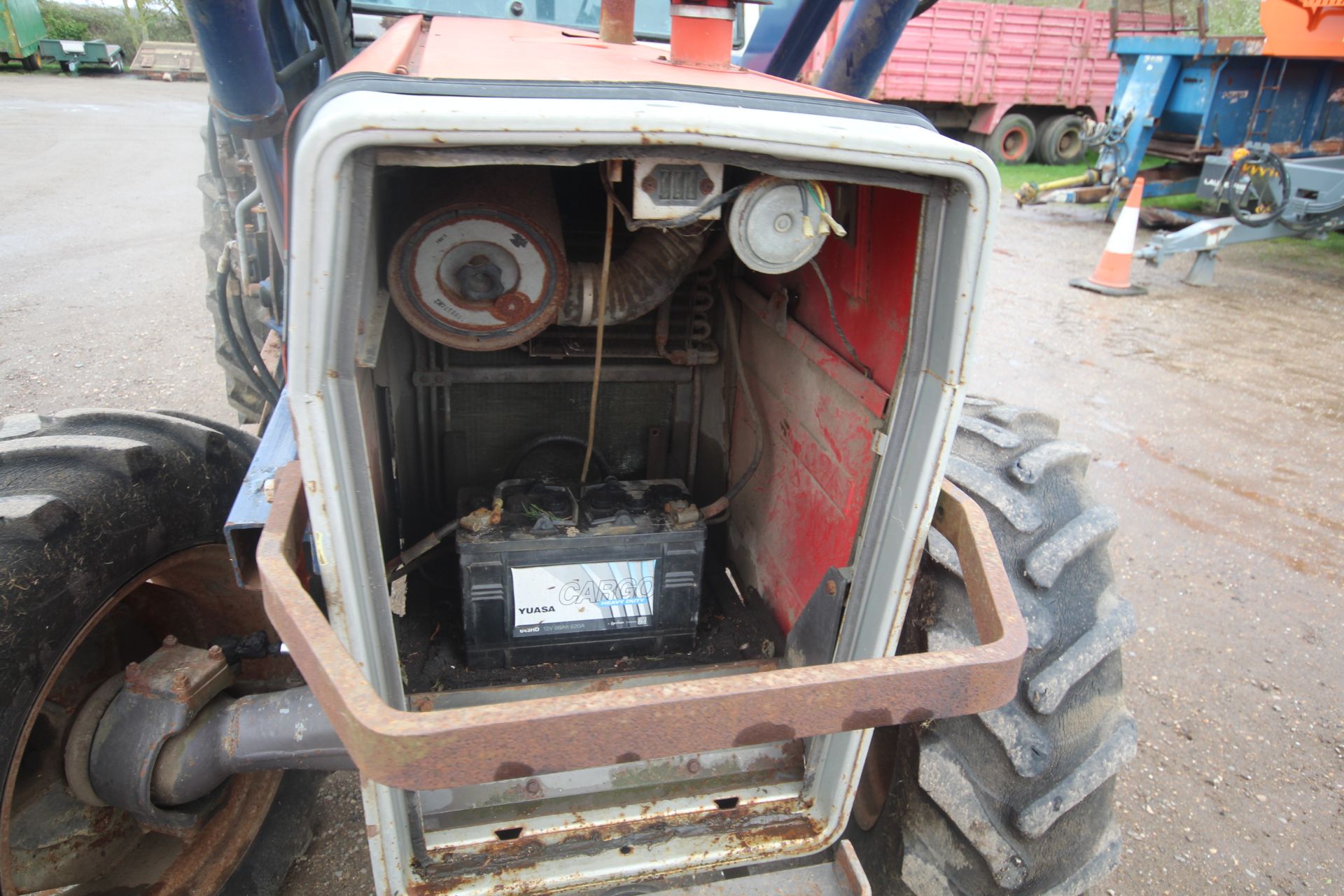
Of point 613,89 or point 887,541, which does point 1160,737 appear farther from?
point 613,89

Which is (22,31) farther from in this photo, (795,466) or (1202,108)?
(795,466)

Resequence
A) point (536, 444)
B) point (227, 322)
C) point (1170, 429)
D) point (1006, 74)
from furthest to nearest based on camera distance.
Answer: point (1006, 74) < point (1170, 429) < point (227, 322) < point (536, 444)

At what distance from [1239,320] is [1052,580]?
623cm

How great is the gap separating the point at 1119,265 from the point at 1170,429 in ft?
10.0

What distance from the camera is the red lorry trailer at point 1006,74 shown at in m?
12.1

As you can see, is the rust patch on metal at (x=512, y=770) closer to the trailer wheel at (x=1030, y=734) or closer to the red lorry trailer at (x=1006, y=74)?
the trailer wheel at (x=1030, y=734)

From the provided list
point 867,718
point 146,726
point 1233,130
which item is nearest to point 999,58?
point 1233,130

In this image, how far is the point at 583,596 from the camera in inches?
74.0

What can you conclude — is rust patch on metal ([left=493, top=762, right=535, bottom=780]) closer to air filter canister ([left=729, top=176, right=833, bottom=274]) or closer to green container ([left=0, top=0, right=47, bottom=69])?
air filter canister ([left=729, top=176, right=833, bottom=274])

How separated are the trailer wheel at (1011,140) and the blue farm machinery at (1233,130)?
336 cm

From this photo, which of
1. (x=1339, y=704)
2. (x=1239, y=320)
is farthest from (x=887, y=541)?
(x=1239, y=320)

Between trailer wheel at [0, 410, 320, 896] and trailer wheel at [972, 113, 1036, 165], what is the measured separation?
13282 millimetres

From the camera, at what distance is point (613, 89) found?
40.0 inches

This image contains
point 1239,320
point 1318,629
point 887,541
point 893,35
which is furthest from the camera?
point 1239,320
